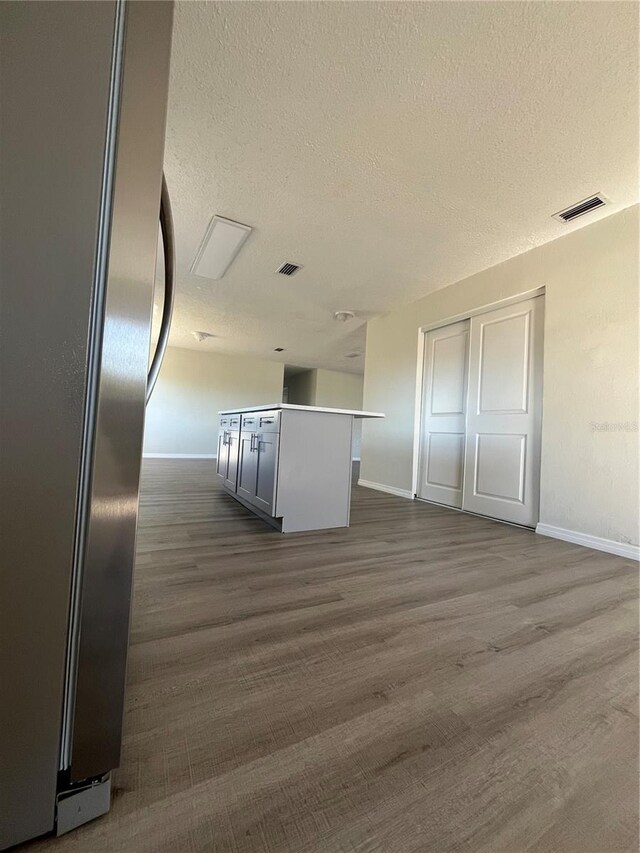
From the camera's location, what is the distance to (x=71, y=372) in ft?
1.80

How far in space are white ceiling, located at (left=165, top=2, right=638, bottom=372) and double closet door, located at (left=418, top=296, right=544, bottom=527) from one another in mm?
768

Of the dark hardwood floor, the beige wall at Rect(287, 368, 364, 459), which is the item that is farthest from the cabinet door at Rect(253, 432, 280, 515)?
the beige wall at Rect(287, 368, 364, 459)

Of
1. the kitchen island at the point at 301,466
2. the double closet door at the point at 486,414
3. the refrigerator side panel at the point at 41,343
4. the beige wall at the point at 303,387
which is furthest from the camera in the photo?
the beige wall at the point at 303,387

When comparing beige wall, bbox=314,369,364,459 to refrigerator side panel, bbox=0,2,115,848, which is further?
beige wall, bbox=314,369,364,459

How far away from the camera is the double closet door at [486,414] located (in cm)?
305

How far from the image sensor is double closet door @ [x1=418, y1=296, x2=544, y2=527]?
120 inches

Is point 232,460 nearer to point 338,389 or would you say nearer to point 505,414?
point 505,414

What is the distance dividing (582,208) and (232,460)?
3700 mm

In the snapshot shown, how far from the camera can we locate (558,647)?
1.22m

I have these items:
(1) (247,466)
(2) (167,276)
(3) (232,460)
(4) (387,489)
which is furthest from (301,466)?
(4) (387,489)

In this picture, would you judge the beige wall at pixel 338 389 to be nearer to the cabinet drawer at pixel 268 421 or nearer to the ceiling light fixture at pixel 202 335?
the ceiling light fixture at pixel 202 335

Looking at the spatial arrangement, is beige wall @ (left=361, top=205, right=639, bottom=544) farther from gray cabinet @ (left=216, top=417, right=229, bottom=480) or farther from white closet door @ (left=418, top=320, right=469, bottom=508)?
gray cabinet @ (left=216, top=417, right=229, bottom=480)

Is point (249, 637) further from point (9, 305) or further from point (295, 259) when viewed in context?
point (295, 259)

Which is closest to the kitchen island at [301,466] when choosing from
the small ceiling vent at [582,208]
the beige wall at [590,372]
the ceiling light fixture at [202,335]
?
the beige wall at [590,372]
